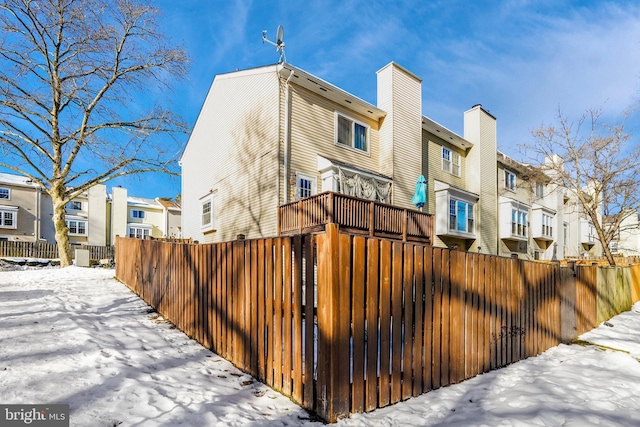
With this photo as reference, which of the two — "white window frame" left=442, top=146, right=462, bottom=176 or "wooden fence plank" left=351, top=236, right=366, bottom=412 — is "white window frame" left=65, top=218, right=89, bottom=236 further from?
"wooden fence plank" left=351, top=236, right=366, bottom=412

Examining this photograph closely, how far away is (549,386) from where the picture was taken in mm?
4008

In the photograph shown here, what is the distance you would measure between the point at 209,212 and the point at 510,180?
2039 cm

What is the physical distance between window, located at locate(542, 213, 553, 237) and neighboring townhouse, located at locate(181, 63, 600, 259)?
4827mm

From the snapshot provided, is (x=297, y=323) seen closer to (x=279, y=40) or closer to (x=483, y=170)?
(x=279, y=40)

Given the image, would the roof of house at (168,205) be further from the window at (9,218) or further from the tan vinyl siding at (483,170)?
the tan vinyl siding at (483,170)

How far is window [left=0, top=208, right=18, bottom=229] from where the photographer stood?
30.5m

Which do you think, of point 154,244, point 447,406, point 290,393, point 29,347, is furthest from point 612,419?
point 154,244

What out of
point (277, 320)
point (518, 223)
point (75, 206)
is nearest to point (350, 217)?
point (277, 320)

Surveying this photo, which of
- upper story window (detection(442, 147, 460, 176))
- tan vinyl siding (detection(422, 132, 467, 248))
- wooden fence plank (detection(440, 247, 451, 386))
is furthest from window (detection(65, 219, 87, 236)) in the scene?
wooden fence plank (detection(440, 247, 451, 386))

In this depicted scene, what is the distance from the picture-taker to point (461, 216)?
736 inches

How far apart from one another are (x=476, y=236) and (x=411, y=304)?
17665mm

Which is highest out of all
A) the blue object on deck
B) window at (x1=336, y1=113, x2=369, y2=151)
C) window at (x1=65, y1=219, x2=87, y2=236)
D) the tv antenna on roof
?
the tv antenna on roof

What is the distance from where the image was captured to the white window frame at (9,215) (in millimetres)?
30516

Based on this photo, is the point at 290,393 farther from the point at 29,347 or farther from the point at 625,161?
the point at 625,161
